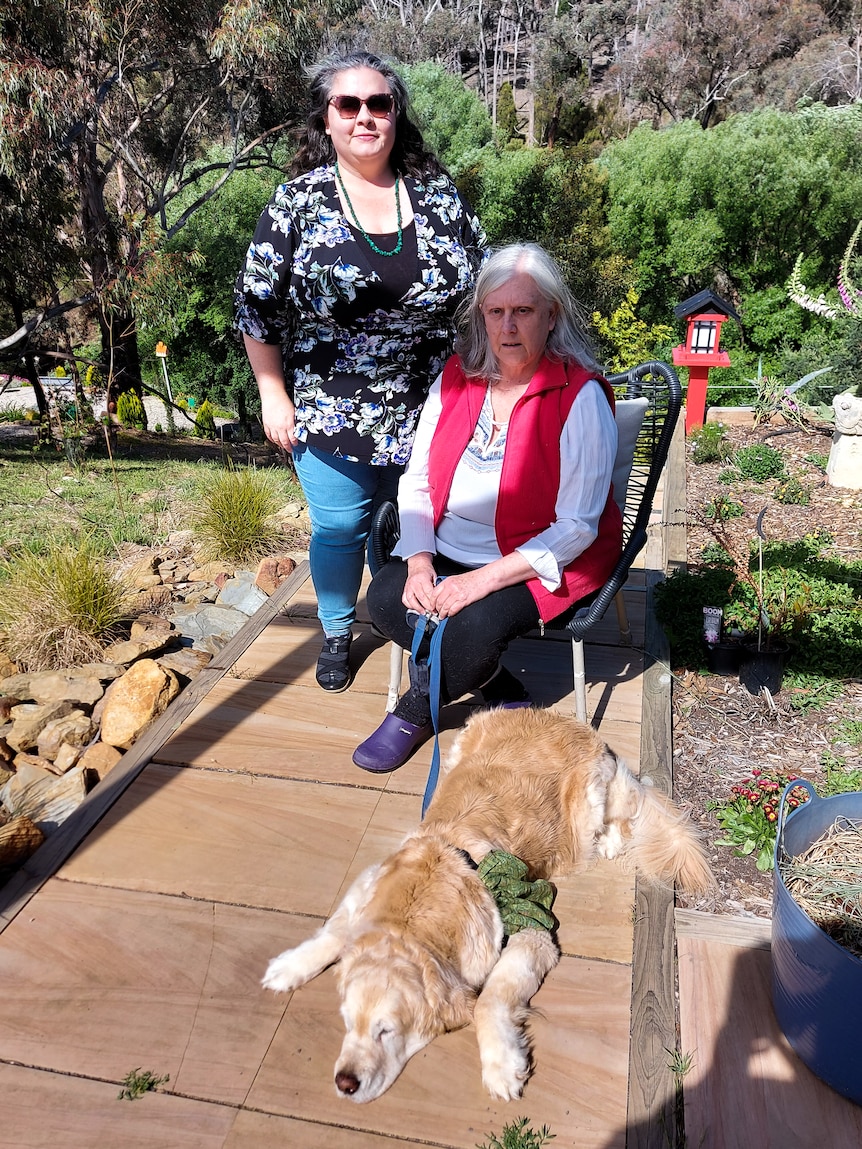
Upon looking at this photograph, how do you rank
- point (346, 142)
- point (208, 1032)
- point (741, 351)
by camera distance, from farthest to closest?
1. point (741, 351)
2. point (346, 142)
3. point (208, 1032)

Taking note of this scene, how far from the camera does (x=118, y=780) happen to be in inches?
104

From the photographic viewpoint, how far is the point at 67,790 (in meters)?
2.72

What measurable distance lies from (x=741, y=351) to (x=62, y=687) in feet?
68.1

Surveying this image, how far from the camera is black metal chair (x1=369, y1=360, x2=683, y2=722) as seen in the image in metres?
2.69

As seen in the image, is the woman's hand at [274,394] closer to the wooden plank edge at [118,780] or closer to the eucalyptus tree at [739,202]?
the wooden plank edge at [118,780]

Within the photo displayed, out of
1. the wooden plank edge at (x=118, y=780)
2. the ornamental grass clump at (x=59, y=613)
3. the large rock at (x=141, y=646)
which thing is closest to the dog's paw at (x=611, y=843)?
the wooden plank edge at (x=118, y=780)

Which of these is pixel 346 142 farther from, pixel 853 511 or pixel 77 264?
pixel 77 264

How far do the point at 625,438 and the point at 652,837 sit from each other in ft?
5.31

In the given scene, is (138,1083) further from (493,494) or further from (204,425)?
(204,425)

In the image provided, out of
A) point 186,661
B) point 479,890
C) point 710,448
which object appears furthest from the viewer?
point 710,448

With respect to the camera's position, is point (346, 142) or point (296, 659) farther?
point (296, 659)

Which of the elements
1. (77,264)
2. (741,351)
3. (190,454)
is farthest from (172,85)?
(741,351)

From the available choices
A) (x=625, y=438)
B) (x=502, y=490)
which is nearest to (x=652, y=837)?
(x=502, y=490)

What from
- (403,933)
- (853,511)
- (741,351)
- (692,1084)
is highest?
(403,933)
